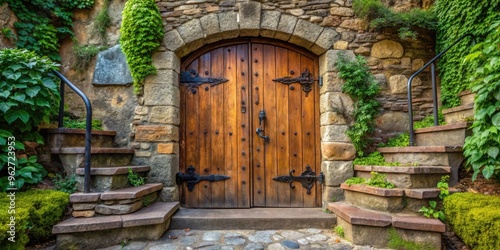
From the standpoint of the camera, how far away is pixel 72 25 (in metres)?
3.28

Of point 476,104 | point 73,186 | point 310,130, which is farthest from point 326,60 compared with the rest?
point 73,186

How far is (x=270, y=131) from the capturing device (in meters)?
3.14

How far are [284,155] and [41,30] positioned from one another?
10.9 ft

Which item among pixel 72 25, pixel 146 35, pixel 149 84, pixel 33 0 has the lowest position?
pixel 149 84

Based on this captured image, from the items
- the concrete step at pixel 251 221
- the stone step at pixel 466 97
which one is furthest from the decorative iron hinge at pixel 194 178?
the stone step at pixel 466 97

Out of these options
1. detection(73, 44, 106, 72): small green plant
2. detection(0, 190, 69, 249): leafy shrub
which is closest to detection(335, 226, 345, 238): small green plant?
detection(0, 190, 69, 249): leafy shrub

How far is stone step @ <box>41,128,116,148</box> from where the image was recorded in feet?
8.57

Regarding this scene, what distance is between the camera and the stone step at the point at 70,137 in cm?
261

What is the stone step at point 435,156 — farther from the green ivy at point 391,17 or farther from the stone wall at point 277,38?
the green ivy at point 391,17

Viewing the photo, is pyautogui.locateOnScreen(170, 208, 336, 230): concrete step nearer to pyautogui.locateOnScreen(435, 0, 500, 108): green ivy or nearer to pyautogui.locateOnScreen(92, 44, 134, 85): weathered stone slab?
pyautogui.locateOnScreen(92, 44, 134, 85): weathered stone slab

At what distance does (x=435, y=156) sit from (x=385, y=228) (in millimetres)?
867

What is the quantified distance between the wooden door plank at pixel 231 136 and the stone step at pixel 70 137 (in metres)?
1.39

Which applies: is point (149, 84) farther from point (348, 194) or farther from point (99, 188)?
point (348, 194)

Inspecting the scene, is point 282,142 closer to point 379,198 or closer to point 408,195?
point 379,198
